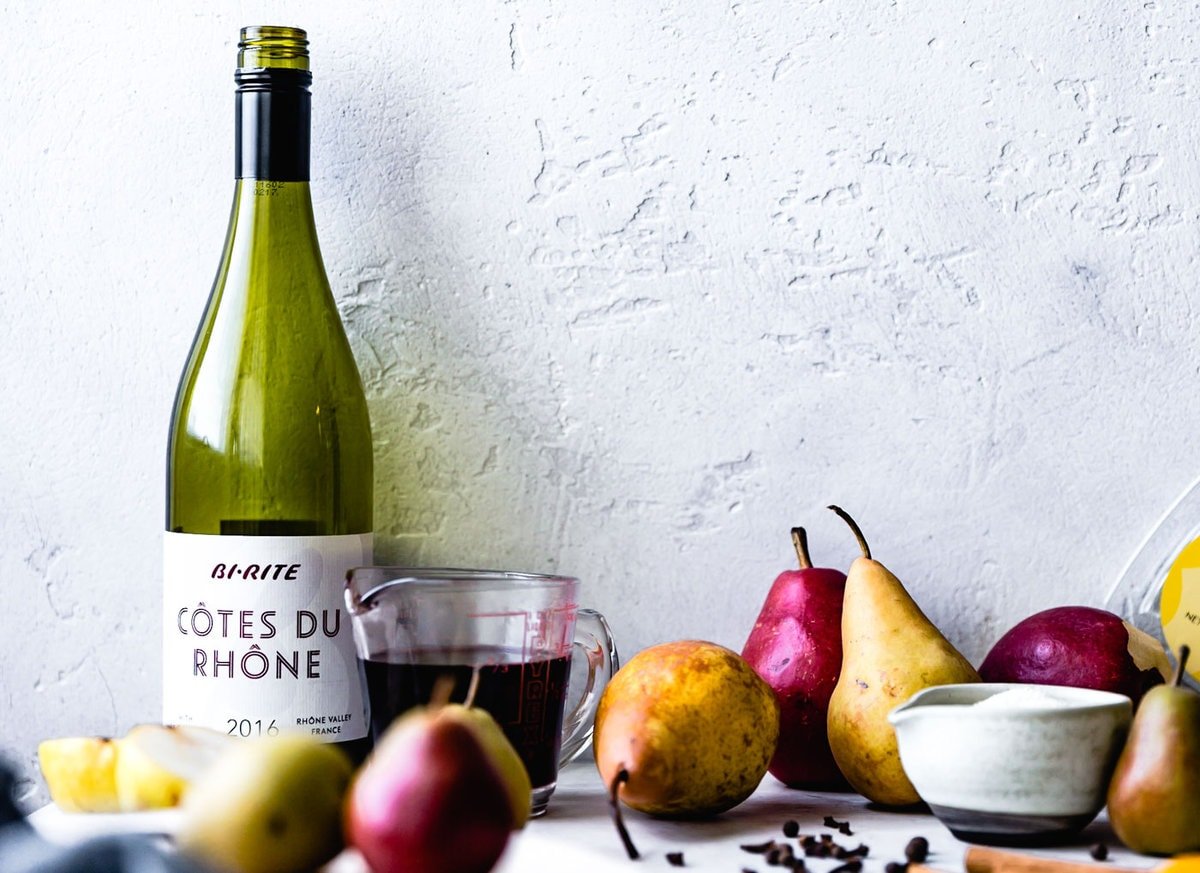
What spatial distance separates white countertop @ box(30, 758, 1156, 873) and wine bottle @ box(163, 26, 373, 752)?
116mm

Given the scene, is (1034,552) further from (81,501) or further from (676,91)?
(81,501)

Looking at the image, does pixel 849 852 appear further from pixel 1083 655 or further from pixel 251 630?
pixel 251 630

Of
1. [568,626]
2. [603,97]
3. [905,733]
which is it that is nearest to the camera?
[905,733]

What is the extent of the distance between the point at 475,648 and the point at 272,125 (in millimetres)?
374

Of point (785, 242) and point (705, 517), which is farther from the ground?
point (785, 242)

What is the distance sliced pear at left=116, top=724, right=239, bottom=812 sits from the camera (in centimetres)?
68

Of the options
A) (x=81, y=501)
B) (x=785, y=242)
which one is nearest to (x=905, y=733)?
(x=785, y=242)

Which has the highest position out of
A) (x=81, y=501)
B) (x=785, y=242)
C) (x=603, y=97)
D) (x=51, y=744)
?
(x=603, y=97)

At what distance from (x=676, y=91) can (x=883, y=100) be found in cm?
16

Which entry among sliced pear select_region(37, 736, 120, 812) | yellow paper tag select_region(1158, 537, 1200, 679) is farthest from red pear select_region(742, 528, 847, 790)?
sliced pear select_region(37, 736, 120, 812)

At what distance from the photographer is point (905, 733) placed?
669 mm

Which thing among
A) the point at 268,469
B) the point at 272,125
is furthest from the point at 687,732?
the point at 272,125

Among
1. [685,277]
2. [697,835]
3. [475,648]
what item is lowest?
[697,835]

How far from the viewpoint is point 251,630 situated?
0.78m
